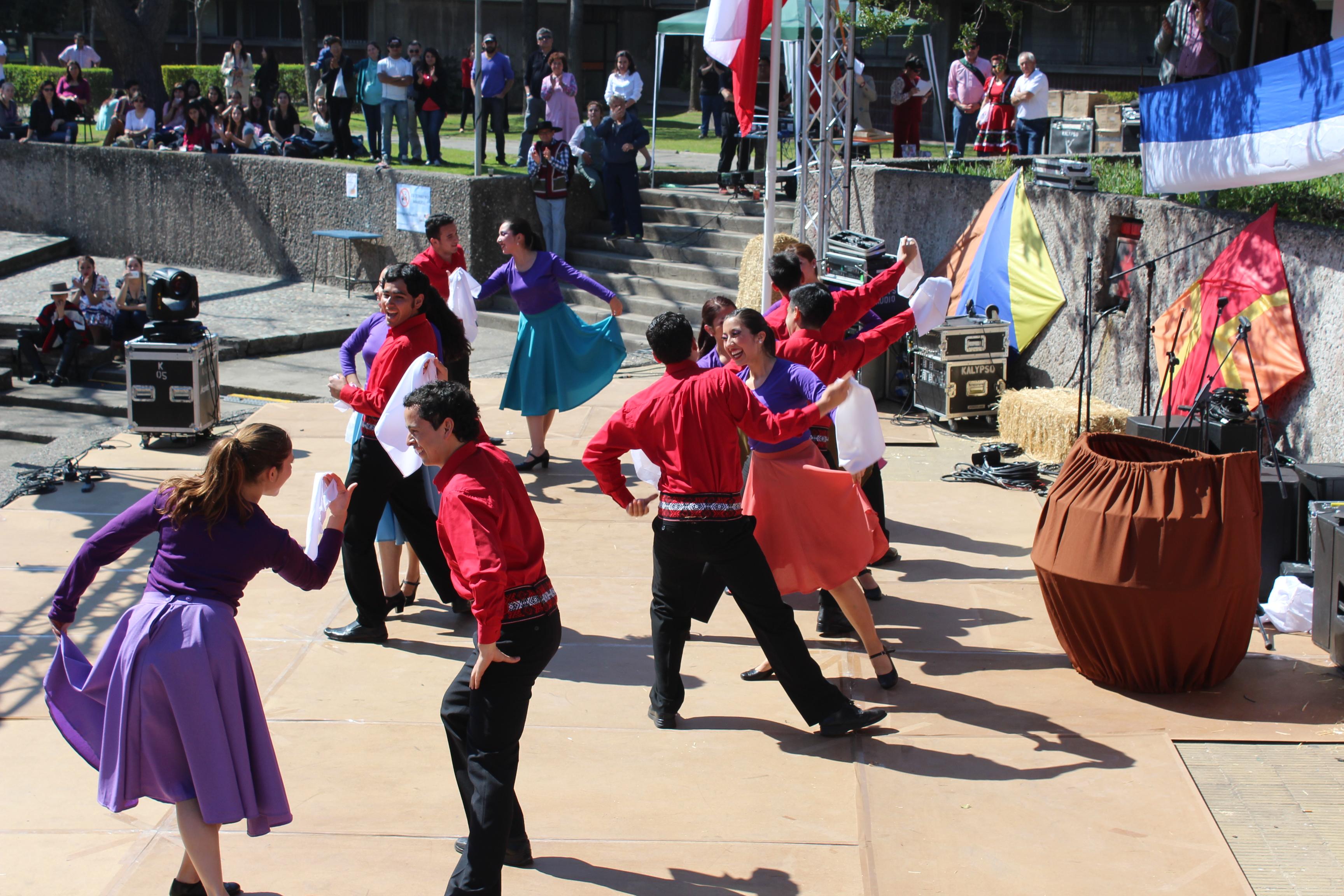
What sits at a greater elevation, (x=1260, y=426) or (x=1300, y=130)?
(x=1300, y=130)

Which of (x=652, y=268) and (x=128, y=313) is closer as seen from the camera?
(x=128, y=313)

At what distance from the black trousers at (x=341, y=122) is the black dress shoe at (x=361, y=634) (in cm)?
1253

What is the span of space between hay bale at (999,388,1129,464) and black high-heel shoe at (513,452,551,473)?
3.54 metres

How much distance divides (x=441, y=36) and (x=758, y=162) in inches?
715

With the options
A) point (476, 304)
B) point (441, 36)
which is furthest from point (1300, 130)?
point (441, 36)

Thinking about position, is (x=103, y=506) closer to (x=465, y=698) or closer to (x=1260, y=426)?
(x=465, y=698)

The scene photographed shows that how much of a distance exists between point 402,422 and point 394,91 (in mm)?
12575

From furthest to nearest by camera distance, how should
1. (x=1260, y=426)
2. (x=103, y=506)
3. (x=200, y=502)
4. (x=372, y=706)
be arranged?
(x=103, y=506) < (x=1260, y=426) < (x=372, y=706) < (x=200, y=502)

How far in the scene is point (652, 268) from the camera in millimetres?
14977

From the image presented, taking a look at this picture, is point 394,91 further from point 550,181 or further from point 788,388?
point 788,388

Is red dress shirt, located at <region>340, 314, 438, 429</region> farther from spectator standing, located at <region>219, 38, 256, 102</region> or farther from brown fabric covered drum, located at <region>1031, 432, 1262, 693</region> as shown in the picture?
spectator standing, located at <region>219, 38, 256, 102</region>

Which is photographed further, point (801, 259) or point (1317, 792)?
point (801, 259)

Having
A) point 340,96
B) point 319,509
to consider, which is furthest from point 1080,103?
point 319,509

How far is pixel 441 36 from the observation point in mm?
33125
